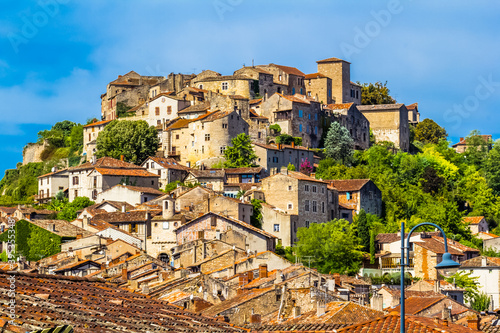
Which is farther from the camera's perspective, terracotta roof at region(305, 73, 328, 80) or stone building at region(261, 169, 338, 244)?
terracotta roof at region(305, 73, 328, 80)

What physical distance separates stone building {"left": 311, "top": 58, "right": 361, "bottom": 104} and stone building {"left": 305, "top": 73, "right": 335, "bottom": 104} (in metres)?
0.41

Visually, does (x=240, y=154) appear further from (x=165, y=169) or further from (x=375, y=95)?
(x=375, y=95)

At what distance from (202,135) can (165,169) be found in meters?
8.70

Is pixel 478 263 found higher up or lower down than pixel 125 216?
lower down

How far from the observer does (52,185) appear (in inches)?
3787

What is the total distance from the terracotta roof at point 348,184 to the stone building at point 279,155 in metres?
6.36

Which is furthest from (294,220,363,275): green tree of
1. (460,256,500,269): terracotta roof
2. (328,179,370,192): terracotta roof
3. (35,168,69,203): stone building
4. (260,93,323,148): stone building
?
(35,168,69,203): stone building

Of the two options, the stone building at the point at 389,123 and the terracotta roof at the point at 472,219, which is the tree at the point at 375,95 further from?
the terracotta roof at the point at 472,219

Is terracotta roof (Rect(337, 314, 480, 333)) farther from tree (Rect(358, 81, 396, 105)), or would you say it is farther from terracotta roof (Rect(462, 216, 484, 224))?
tree (Rect(358, 81, 396, 105))

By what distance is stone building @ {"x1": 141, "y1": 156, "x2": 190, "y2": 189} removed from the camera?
9069cm

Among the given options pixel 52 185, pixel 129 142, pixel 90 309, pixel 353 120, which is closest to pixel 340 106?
pixel 353 120

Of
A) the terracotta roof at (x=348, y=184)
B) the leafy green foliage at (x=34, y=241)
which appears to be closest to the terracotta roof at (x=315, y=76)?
the terracotta roof at (x=348, y=184)

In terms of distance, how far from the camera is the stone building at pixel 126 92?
383ft

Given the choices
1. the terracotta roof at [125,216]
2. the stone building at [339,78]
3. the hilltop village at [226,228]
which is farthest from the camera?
the stone building at [339,78]
